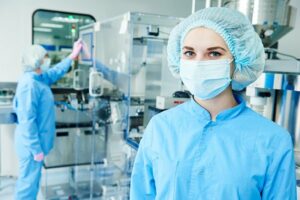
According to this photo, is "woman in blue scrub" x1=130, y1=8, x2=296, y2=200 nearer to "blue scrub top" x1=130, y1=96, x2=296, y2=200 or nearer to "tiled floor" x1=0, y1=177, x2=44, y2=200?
"blue scrub top" x1=130, y1=96, x2=296, y2=200

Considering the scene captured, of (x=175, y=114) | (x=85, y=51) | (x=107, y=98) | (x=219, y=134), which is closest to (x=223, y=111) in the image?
(x=219, y=134)

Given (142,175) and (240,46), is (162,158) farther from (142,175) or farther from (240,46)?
(240,46)

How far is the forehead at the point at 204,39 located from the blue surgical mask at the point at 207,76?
0.05 meters

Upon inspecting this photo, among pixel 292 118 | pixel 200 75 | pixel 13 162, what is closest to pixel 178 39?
pixel 200 75

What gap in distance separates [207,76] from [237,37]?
0.16 m

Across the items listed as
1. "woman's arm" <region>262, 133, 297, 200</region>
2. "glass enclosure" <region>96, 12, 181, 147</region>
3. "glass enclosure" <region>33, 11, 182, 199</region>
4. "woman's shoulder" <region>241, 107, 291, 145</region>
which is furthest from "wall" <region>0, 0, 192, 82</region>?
"woman's arm" <region>262, 133, 297, 200</region>

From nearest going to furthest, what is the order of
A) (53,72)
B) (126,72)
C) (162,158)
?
(162,158), (126,72), (53,72)

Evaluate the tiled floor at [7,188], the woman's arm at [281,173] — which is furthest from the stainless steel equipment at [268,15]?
the tiled floor at [7,188]

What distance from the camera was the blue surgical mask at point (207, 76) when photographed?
98cm

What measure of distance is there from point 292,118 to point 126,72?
1086 millimetres

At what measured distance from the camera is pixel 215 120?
1019mm

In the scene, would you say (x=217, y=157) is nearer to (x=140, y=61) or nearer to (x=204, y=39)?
(x=204, y=39)

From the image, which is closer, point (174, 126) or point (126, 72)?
point (174, 126)

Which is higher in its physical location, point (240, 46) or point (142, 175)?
point (240, 46)
